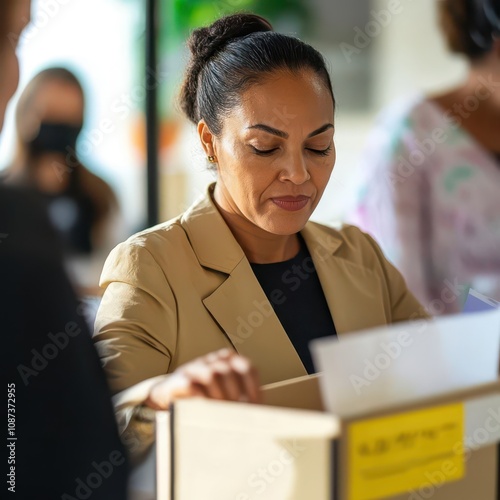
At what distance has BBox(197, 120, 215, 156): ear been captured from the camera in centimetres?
177

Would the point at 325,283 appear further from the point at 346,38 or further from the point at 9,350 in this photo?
the point at 346,38

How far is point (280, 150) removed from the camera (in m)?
1.61

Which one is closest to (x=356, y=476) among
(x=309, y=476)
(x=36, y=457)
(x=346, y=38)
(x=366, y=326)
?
(x=309, y=476)

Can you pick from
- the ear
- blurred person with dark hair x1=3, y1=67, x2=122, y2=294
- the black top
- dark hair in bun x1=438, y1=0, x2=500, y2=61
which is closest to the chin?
the black top

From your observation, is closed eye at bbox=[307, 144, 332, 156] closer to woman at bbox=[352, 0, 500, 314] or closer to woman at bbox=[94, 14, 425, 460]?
woman at bbox=[94, 14, 425, 460]

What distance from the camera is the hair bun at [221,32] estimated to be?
71.0 inches

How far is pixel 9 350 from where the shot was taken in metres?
0.80

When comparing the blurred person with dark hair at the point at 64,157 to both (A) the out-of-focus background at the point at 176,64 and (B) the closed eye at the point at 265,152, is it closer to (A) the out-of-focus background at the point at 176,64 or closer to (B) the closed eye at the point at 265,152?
(A) the out-of-focus background at the point at 176,64

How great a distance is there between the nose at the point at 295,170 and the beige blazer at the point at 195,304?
0.18 meters

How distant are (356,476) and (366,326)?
924mm

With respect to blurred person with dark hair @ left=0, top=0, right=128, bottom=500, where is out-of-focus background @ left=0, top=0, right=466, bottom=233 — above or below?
above

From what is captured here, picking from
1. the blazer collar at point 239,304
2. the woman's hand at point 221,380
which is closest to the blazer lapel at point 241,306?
the blazer collar at point 239,304

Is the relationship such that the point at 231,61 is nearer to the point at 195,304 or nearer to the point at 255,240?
the point at 255,240

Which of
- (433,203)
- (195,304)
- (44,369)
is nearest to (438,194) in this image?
(433,203)
